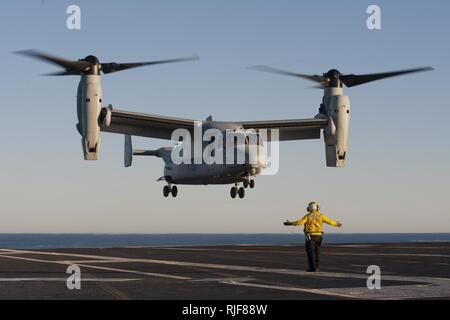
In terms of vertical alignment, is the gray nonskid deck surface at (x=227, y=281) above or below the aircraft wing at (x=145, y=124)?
below

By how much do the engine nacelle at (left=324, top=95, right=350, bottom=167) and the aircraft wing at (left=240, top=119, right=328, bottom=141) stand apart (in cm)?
150

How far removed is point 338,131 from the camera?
3534 cm

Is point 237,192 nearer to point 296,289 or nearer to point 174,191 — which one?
point 174,191

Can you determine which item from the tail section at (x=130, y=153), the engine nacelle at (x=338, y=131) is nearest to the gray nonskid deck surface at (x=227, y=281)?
the engine nacelle at (x=338, y=131)

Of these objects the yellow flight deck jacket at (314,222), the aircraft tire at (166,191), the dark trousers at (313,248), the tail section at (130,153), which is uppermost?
the tail section at (130,153)

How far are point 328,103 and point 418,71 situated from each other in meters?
5.47

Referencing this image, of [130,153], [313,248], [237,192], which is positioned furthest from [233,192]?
[313,248]

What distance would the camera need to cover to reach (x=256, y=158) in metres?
37.1

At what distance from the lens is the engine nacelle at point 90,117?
30.9m

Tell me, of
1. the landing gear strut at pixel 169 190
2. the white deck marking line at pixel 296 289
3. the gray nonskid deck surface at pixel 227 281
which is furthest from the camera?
the landing gear strut at pixel 169 190

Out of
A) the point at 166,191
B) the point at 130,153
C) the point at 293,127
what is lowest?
the point at 166,191

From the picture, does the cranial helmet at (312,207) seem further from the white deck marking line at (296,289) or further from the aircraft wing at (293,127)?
the aircraft wing at (293,127)

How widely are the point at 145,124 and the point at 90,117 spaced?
9667 mm
